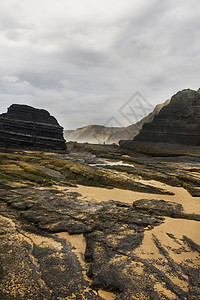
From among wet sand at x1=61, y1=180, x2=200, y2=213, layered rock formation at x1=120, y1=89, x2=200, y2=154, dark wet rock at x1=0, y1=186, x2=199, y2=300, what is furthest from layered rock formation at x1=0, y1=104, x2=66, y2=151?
dark wet rock at x1=0, y1=186, x2=199, y2=300

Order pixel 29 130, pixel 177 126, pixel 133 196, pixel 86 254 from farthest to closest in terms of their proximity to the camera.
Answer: pixel 29 130
pixel 177 126
pixel 133 196
pixel 86 254

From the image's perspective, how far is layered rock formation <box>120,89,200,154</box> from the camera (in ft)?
147

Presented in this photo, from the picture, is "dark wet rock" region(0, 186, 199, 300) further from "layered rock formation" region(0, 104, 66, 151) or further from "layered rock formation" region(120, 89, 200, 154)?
"layered rock formation" region(0, 104, 66, 151)

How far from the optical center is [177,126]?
47.9 metres

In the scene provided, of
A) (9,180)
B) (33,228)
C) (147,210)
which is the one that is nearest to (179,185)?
(147,210)

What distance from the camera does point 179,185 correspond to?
584 inches

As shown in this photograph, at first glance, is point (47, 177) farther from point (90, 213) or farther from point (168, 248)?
point (168, 248)

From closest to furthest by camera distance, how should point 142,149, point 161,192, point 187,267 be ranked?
point 187,267 < point 161,192 < point 142,149

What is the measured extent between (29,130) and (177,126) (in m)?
43.1

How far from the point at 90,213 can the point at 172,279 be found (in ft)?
14.3

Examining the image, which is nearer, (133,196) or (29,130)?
(133,196)

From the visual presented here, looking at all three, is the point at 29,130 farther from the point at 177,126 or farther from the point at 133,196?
the point at 133,196

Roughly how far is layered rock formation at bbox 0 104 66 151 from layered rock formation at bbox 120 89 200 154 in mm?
22273

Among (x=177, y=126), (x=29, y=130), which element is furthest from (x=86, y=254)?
(x=29, y=130)
